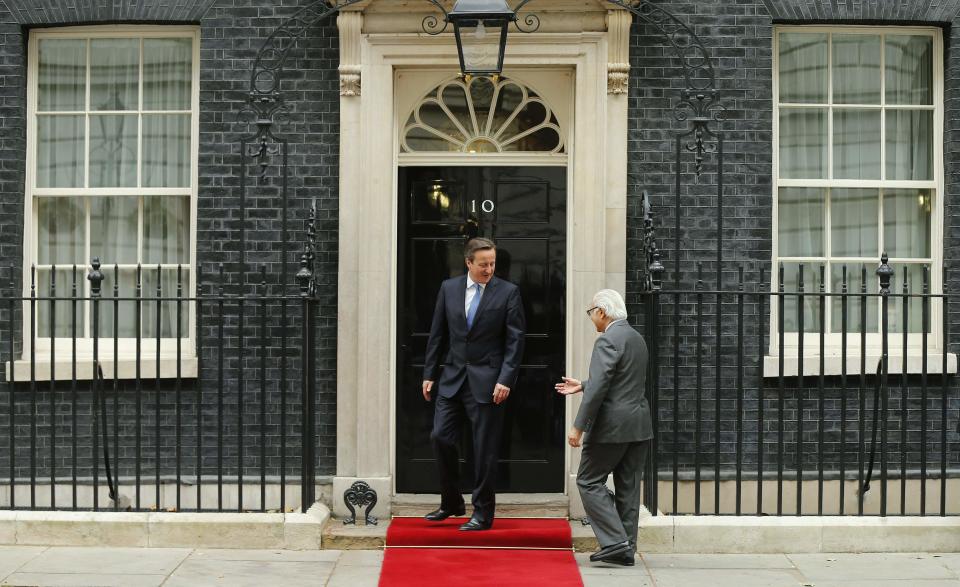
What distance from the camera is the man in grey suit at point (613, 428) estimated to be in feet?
23.7

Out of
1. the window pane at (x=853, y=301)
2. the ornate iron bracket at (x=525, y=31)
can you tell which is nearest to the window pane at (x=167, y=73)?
the ornate iron bracket at (x=525, y=31)

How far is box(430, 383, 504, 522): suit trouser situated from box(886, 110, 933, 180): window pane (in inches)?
142

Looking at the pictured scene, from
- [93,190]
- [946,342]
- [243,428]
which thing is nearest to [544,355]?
[243,428]

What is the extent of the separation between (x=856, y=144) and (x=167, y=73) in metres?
5.09

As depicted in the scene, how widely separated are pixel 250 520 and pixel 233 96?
119 inches

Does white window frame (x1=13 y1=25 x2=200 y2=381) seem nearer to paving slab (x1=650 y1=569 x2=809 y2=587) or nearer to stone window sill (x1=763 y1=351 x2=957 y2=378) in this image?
paving slab (x1=650 y1=569 x2=809 y2=587)

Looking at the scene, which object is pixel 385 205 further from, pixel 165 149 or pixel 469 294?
pixel 165 149

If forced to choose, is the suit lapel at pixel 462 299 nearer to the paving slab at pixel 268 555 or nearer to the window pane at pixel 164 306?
the paving slab at pixel 268 555

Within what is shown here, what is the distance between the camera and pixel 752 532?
7.73 m

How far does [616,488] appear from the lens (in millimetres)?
7461

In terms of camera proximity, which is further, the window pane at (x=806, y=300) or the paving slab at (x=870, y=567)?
the window pane at (x=806, y=300)

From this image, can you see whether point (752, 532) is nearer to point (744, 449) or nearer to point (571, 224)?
point (744, 449)

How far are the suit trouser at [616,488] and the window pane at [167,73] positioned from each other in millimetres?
4027

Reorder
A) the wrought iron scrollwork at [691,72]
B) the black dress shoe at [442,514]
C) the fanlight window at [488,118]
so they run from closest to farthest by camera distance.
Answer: the black dress shoe at [442,514] < the wrought iron scrollwork at [691,72] < the fanlight window at [488,118]
